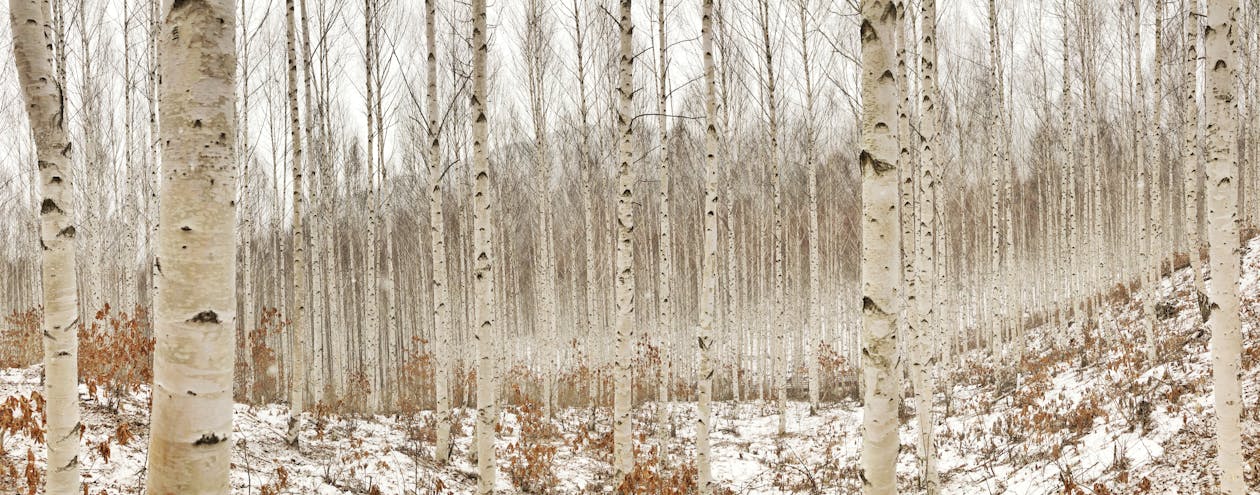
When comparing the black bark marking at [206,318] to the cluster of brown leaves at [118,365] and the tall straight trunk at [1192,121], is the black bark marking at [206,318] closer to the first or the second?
the tall straight trunk at [1192,121]

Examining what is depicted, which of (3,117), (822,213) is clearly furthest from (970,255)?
(3,117)

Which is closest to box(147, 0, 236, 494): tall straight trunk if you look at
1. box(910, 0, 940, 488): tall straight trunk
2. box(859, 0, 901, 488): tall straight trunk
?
box(859, 0, 901, 488): tall straight trunk

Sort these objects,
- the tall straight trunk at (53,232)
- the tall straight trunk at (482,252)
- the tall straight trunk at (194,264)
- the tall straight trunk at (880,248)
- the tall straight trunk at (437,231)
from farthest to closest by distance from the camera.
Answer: the tall straight trunk at (437,231) → the tall straight trunk at (482,252) → the tall straight trunk at (53,232) → the tall straight trunk at (880,248) → the tall straight trunk at (194,264)

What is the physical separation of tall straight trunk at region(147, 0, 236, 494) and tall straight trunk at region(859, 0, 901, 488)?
192 cm

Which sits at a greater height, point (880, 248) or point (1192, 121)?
point (1192, 121)

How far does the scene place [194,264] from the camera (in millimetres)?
1277

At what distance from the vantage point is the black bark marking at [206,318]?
1.27 meters

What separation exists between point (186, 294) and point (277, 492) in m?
4.86

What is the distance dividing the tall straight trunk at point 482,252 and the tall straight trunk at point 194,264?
2.91 meters

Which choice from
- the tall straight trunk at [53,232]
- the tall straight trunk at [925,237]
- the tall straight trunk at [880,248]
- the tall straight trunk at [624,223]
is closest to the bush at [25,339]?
the tall straight trunk at [53,232]

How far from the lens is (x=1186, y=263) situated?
1559cm

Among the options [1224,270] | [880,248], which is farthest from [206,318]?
[1224,270]

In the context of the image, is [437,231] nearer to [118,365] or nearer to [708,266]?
[708,266]

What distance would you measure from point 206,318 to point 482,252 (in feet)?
10.3
